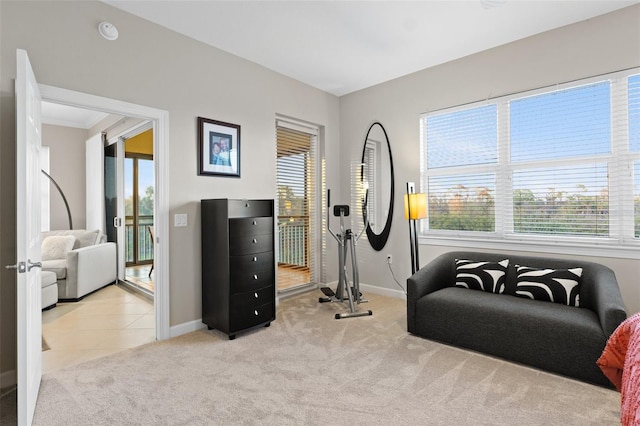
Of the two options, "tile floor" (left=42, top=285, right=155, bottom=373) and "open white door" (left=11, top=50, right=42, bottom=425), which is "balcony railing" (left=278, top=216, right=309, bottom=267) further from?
"open white door" (left=11, top=50, right=42, bottom=425)

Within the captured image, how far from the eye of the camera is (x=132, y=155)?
627 cm

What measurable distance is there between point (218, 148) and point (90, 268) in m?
2.67

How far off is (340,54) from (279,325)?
2886 mm

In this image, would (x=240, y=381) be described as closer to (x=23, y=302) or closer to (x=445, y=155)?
(x=23, y=302)

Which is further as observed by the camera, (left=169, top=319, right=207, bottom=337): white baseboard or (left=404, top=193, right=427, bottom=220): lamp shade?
(left=404, top=193, right=427, bottom=220): lamp shade

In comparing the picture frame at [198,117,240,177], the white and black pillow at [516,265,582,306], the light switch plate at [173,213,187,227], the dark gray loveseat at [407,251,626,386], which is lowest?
the dark gray loveseat at [407,251,626,386]

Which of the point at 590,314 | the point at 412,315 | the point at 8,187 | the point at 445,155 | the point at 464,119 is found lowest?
the point at 412,315

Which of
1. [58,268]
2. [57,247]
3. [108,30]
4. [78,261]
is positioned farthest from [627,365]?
[57,247]

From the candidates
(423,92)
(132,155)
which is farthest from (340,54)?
(132,155)

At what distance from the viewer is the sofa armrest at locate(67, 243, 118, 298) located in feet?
13.5

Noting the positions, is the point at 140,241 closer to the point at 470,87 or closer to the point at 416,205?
the point at 416,205

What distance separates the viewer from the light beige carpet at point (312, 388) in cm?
184

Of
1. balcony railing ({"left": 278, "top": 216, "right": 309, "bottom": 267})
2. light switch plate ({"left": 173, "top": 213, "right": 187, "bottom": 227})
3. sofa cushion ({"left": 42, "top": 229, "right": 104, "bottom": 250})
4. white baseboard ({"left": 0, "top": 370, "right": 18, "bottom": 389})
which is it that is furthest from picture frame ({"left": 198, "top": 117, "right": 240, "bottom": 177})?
sofa cushion ({"left": 42, "top": 229, "right": 104, "bottom": 250})

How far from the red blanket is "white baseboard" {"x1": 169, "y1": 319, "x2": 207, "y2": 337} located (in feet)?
9.98
